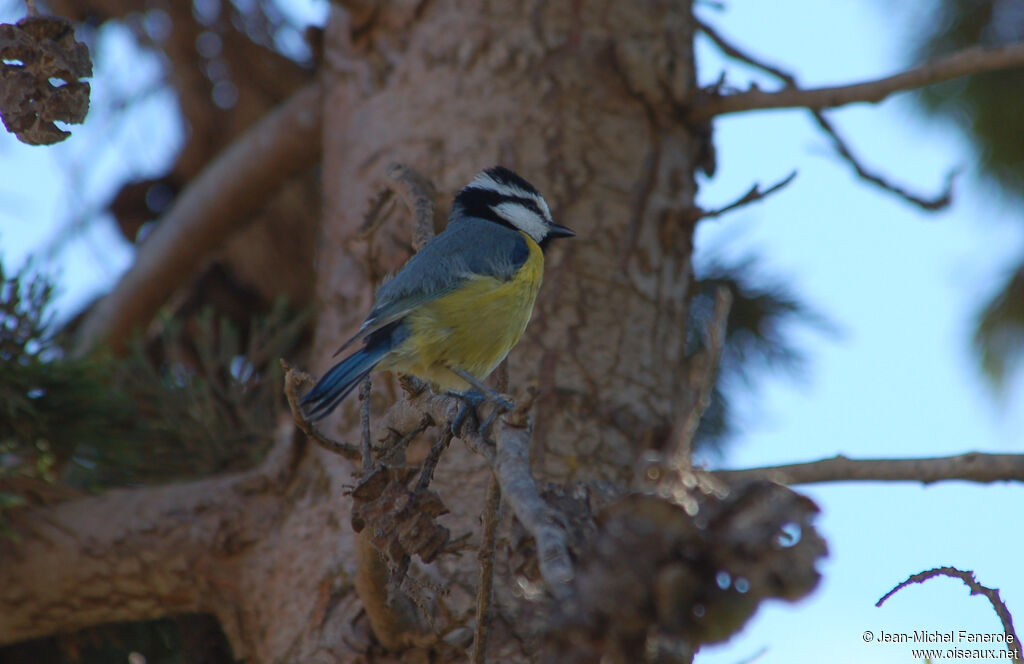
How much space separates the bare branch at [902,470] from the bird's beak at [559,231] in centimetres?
63

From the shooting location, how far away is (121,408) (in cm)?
243

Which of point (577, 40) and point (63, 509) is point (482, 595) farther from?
point (577, 40)

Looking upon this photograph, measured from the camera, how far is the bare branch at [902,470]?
1664mm

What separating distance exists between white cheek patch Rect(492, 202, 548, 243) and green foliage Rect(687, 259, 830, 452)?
0.69 metres

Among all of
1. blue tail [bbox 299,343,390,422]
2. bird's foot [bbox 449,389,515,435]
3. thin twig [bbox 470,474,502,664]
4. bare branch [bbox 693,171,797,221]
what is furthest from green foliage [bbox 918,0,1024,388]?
thin twig [bbox 470,474,502,664]

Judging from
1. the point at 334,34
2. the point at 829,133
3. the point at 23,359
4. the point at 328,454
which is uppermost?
the point at 334,34

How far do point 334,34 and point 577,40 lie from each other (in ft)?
2.07

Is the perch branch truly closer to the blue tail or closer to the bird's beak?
the blue tail

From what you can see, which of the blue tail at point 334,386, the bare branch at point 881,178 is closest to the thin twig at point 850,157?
the bare branch at point 881,178

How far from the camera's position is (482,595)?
1.18 m

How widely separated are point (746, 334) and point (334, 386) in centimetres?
160

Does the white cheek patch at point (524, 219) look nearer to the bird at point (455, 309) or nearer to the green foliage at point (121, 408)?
the bird at point (455, 309)

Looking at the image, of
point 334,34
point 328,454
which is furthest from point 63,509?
point 334,34

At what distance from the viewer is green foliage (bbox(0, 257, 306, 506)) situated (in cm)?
231
